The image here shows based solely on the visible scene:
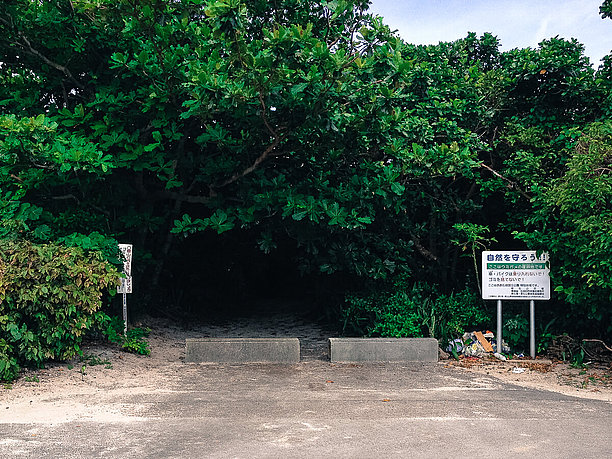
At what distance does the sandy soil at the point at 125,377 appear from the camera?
6098mm

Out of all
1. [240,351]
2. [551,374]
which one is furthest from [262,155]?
[551,374]

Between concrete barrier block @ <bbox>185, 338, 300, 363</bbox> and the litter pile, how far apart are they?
279cm

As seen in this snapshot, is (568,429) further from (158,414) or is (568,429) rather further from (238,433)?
(158,414)

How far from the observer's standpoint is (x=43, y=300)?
725 cm

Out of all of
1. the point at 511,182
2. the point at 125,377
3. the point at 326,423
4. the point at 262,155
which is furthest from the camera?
the point at 511,182

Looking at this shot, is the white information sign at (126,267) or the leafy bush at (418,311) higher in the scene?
the white information sign at (126,267)

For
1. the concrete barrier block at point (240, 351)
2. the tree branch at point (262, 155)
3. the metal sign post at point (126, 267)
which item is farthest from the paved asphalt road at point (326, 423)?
the tree branch at point (262, 155)

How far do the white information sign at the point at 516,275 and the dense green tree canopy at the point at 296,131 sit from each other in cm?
29

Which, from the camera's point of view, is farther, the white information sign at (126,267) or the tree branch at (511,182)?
the tree branch at (511,182)

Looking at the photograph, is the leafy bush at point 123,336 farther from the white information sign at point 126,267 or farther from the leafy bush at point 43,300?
the leafy bush at point 43,300

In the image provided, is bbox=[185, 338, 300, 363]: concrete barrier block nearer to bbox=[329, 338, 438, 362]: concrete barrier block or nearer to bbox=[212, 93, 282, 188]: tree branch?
bbox=[329, 338, 438, 362]: concrete barrier block

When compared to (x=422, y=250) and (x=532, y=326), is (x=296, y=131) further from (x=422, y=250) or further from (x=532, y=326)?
(x=532, y=326)

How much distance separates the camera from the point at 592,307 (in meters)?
8.22

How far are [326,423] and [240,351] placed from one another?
3.51 metres
